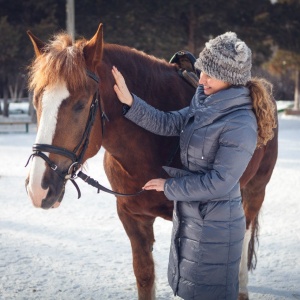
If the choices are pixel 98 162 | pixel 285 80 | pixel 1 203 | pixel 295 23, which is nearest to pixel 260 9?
pixel 295 23

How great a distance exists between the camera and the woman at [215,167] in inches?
73.4

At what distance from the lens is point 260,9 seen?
733 inches

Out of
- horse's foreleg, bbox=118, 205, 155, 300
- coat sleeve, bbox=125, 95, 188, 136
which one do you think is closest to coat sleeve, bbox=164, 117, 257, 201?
coat sleeve, bbox=125, 95, 188, 136

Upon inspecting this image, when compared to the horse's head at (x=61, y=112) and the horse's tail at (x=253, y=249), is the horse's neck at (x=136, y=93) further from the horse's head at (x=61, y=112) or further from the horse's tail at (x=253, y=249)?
the horse's tail at (x=253, y=249)

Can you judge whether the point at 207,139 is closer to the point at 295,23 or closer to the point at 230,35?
the point at 230,35

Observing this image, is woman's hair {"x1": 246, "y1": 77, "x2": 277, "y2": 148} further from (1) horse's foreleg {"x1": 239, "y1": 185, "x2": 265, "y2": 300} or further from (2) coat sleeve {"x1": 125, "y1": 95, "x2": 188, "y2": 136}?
(1) horse's foreleg {"x1": 239, "y1": 185, "x2": 265, "y2": 300}

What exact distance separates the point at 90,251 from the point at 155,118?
2.34 m

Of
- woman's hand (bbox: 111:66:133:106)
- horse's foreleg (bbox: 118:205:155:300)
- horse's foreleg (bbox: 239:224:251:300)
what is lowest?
horse's foreleg (bbox: 239:224:251:300)

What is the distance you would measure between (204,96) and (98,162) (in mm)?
7232

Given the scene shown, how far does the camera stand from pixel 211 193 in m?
1.87

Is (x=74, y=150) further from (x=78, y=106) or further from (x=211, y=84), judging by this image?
(x=211, y=84)

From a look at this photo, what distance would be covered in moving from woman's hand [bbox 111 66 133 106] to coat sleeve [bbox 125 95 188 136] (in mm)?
41

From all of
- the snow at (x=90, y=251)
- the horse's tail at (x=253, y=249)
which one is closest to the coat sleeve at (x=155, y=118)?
the snow at (x=90, y=251)

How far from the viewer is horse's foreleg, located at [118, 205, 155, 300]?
270 cm
